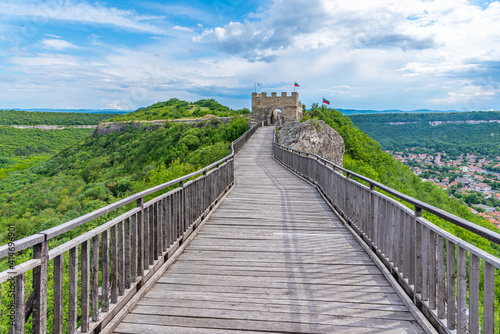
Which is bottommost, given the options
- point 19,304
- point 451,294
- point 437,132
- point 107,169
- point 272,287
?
point 107,169

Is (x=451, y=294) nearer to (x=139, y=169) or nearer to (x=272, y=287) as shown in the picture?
(x=272, y=287)

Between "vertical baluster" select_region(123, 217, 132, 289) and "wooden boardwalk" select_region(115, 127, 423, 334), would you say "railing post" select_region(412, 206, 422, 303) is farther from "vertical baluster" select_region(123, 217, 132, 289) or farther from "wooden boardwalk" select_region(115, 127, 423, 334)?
"vertical baluster" select_region(123, 217, 132, 289)

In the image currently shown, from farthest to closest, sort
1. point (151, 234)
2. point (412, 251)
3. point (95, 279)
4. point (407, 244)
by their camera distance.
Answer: point (151, 234) < point (407, 244) < point (412, 251) < point (95, 279)

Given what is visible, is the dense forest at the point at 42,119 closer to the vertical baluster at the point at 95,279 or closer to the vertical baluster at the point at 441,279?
the vertical baluster at the point at 95,279

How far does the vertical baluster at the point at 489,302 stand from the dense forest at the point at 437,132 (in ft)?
330

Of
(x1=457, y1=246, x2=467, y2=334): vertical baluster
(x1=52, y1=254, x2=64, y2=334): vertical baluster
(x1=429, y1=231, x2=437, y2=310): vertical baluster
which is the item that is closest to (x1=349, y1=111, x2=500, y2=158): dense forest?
(x1=429, y1=231, x2=437, y2=310): vertical baluster

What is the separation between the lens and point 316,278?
13.4 ft

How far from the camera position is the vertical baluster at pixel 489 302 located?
2.16 meters

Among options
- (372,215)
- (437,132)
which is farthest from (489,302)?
(437,132)

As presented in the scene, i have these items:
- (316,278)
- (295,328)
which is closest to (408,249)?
(316,278)

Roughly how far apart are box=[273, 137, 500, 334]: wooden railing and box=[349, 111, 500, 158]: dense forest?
98422 millimetres

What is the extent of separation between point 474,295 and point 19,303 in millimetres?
3091

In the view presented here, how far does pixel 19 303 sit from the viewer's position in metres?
1.88

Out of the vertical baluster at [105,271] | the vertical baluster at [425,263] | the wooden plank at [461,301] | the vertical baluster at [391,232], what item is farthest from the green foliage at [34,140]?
the wooden plank at [461,301]
